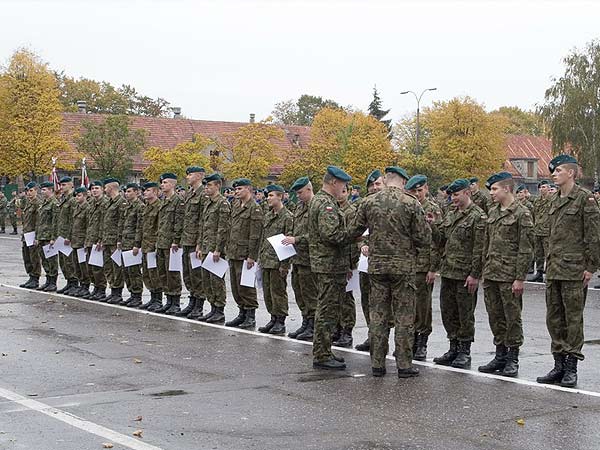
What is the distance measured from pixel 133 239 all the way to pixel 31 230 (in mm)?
3522

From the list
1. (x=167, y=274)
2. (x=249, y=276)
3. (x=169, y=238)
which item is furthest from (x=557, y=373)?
(x=167, y=274)

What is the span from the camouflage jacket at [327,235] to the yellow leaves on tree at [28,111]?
4273 cm

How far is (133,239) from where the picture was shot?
15086mm

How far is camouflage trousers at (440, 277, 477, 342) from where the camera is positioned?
989 centimetres

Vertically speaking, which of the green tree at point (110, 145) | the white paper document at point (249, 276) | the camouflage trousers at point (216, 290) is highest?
the green tree at point (110, 145)

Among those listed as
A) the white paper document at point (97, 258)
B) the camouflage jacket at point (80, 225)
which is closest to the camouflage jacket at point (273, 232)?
the white paper document at point (97, 258)

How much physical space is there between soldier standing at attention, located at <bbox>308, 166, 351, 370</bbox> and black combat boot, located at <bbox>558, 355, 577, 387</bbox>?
221 cm

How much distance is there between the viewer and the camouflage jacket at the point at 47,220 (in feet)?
56.0

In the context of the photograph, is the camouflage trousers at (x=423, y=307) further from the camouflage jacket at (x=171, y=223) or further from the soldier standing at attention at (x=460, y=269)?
the camouflage jacket at (x=171, y=223)

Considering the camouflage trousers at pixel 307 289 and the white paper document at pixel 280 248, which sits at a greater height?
the white paper document at pixel 280 248

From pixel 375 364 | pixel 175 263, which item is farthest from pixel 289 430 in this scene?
pixel 175 263

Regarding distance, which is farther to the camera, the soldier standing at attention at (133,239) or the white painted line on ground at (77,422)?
the soldier standing at attention at (133,239)

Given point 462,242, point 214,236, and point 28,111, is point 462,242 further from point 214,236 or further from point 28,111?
point 28,111

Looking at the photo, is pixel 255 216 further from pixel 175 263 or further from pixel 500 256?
pixel 500 256
